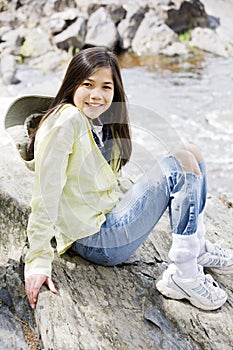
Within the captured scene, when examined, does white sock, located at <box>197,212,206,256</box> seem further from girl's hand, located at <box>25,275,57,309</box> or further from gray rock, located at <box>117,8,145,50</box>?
gray rock, located at <box>117,8,145,50</box>

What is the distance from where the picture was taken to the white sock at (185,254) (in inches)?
74.4

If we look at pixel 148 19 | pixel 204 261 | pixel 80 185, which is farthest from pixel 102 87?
pixel 148 19

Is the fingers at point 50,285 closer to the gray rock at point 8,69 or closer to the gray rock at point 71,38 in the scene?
the gray rock at point 8,69

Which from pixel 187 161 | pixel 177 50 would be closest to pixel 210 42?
pixel 177 50

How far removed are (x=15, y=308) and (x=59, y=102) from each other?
860mm

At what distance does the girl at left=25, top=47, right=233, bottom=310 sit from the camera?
1793 millimetres

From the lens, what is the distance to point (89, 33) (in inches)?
368

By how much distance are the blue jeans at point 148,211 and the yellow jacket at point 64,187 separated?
59mm

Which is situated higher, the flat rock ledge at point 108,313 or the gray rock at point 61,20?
the flat rock ledge at point 108,313

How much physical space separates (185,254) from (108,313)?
14.7 inches

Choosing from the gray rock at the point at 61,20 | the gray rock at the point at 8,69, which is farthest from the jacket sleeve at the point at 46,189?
the gray rock at the point at 61,20

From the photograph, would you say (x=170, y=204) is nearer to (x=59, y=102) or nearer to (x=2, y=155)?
(x=59, y=102)

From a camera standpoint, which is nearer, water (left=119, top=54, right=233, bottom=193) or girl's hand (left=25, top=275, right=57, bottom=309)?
girl's hand (left=25, top=275, right=57, bottom=309)

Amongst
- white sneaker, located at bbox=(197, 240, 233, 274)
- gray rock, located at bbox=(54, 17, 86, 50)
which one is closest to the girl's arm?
white sneaker, located at bbox=(197, 240, 233, 274)
